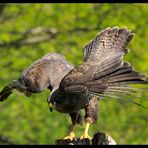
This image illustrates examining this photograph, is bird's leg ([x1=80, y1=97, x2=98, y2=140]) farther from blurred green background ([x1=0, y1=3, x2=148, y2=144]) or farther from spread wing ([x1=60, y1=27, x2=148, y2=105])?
blurred green background ([x1=0, y1=3, x2=148, y2=144])

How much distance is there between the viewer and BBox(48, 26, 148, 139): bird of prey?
20.7ft

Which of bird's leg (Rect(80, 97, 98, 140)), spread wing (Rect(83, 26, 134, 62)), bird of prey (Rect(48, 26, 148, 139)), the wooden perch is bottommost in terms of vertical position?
the wooden perch

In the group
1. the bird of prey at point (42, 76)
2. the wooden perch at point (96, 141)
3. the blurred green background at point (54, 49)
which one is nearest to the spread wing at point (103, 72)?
the bird of prey at point (42, 76)

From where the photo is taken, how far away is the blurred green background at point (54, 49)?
760 inches

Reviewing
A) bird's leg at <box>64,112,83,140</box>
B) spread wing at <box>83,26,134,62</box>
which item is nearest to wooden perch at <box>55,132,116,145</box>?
bird's leg at <box>64,112,83,140</box>

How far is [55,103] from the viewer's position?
6973 millimetres

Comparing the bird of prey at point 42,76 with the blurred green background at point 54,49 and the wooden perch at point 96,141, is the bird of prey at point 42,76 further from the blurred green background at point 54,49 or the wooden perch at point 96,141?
the blurred green background at point 54,49

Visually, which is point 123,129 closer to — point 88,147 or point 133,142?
point 133,142

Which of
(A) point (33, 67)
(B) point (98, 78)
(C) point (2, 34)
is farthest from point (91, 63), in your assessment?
(C) point (2, 34)

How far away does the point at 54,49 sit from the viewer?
19.4 meters

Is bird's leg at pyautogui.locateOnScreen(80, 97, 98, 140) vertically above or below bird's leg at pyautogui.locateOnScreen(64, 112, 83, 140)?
above

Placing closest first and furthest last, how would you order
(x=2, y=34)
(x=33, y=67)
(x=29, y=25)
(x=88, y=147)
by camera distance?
(x=88, y=147) → (x=33, y=67) → (x=2, y=34) → (x=29, y=25)

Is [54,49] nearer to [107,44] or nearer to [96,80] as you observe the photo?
[107,44]

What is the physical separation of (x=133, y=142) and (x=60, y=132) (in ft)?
6.68
